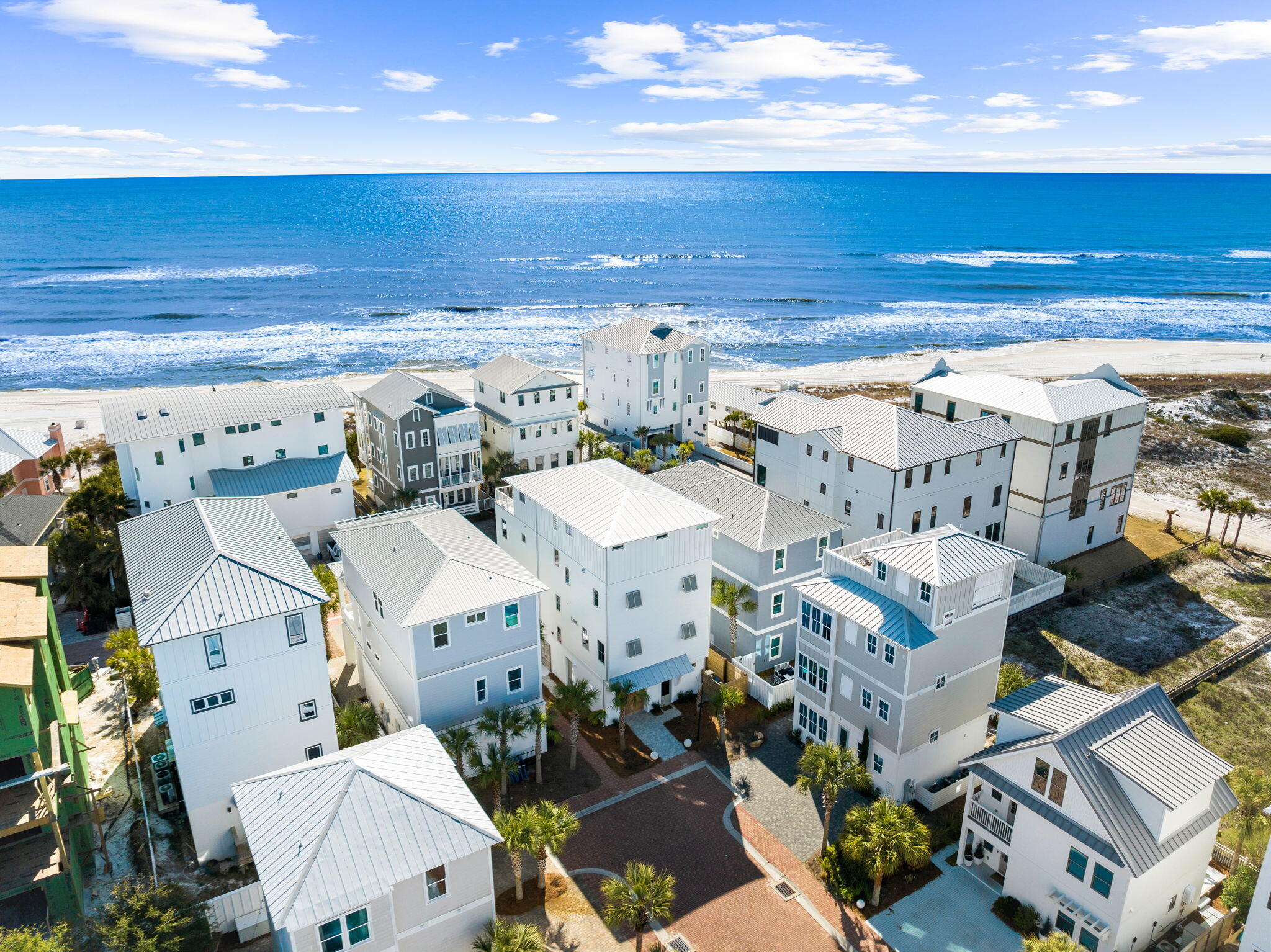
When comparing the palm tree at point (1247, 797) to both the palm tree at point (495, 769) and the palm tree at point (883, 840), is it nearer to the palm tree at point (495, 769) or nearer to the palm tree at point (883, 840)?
the palm tree at point (883, 840)

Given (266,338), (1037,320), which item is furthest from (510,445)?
(1037,320)

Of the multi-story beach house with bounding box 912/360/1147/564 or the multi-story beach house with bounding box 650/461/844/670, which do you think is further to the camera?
the multi-story beach house with bounding box 912/360/1147/564

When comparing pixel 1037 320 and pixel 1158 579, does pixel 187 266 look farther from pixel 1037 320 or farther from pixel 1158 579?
pixel 1158 579

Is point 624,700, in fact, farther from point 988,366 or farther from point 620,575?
point 988,366

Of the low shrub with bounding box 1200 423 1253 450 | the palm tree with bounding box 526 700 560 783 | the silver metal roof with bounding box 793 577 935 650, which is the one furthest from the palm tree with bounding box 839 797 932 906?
the low shrub with bounding box 1200 423 1253 450

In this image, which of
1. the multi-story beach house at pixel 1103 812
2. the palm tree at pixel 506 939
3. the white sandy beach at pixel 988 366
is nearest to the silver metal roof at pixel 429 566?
the palm tree at pixel 506 939

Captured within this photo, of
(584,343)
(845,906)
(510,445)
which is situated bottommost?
(845,906)

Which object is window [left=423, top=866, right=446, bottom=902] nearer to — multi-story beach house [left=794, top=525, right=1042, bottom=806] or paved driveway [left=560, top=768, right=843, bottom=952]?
paved driveway [left=560, top=768, right=843, bottom=952]
